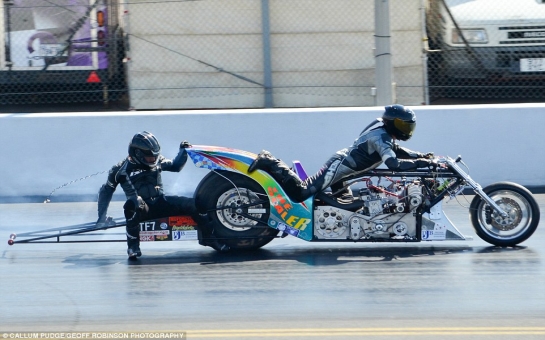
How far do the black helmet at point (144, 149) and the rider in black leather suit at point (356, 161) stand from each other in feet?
2.99

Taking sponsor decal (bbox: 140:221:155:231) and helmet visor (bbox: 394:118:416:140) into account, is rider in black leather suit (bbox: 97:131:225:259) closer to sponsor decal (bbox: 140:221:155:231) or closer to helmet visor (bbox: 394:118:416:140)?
sponsor decal (bbox: 140:221:155:231)

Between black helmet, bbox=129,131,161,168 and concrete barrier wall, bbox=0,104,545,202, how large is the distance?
322 cm

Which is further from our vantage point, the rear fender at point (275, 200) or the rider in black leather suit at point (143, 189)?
the rear fender at point (275, 200)

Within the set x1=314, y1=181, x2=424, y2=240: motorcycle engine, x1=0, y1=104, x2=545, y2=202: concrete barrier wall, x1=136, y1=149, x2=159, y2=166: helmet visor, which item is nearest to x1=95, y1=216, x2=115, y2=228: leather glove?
x1=136, y1=149, x2=159, y2=166: helmet visor

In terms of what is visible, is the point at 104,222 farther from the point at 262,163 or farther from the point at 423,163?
the point at 423,163

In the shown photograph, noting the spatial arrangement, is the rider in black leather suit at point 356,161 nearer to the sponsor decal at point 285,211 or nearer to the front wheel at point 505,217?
the sponsor decal at point 285,211

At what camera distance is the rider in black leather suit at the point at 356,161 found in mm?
8227

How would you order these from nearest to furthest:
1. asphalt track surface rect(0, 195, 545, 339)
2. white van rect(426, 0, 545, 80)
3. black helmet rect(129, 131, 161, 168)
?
asphalt track surface rect(0, 195, 545, 339)
black helmet rect(129, 131, 161, 168)
white van rect(426, 0, 545, 80)

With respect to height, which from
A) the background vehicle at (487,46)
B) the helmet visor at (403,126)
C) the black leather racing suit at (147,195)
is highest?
the background vehicle at (487,46)

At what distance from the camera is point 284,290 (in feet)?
23.4

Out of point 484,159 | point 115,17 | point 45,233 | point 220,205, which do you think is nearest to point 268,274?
point 220,205

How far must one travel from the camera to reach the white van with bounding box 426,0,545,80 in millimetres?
14836

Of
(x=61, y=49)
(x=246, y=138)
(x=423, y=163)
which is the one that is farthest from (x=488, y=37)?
(x=423, y=163)

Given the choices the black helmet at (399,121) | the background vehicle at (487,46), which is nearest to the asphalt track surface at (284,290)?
the black helmet at (399,121)
